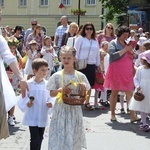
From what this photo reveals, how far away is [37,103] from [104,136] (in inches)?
73.2

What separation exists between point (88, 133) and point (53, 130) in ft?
6.75

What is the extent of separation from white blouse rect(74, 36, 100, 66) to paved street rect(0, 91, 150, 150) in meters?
1.32

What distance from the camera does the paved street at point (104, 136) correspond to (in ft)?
21.6

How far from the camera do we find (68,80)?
5469mm

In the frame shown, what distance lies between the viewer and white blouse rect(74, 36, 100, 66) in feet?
31.0

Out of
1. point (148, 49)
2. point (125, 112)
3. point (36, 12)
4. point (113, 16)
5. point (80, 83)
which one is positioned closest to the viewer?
point (80, 83)

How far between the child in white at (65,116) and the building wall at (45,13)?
4860 cm

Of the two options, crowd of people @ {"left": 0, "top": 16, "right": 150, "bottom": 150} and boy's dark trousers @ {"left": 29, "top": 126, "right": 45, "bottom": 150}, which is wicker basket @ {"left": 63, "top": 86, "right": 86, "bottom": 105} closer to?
crowd of people @ {"left": 0, "top": 16, "right": 150, "bottom": 150}

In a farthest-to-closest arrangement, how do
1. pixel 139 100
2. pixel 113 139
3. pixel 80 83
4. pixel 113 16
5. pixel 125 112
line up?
pixel 113 16 < pixel 125 112 < pixel 139 100 < pixel 113 139 < pixel 80 83

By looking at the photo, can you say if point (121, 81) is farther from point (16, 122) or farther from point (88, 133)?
point (16, 122)

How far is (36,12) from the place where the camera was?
2167 inches

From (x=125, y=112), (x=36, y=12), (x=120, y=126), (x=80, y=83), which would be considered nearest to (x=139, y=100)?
(x=120, y=126)

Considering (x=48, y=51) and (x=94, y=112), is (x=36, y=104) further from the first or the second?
(x=48, y=51)

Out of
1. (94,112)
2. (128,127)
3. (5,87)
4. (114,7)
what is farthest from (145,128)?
(114,7)
